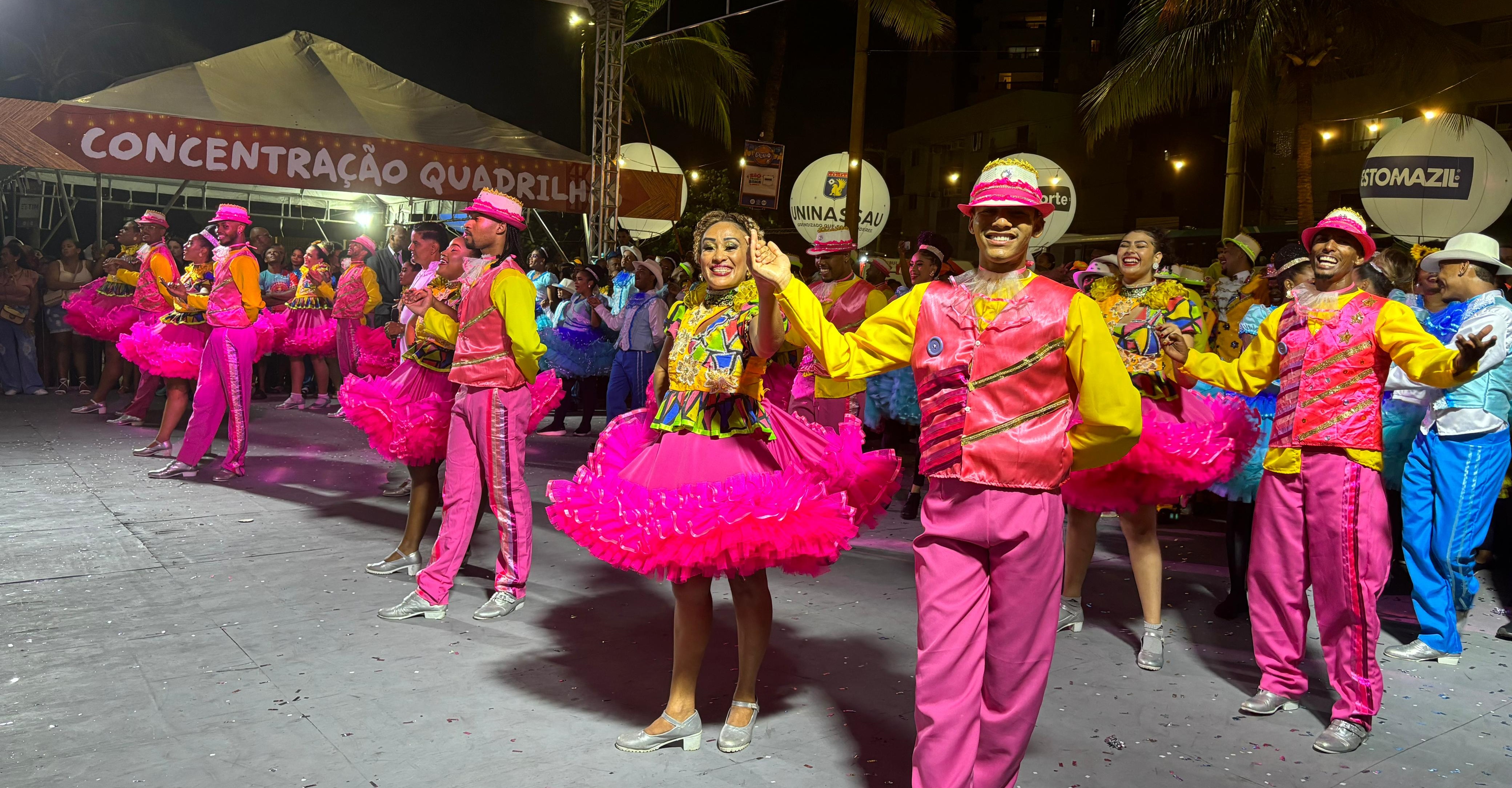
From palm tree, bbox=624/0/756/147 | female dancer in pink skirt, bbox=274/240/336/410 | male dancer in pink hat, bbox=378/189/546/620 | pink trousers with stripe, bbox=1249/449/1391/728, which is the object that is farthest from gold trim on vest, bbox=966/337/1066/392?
palm tree, bbox=624/0/756/147

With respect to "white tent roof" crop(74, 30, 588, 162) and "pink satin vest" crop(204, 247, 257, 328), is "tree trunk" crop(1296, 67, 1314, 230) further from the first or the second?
"pink satin vest" crop(204, 247, 257, 328)

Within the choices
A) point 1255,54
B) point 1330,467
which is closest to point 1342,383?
point 1330,467

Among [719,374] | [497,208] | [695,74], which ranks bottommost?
[719,374]

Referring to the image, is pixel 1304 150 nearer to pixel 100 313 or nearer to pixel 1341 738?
pixel 1341 738

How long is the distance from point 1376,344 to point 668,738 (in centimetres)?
319

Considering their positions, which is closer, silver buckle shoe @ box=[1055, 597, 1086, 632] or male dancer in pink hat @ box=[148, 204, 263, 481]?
silver buckle shoe @ box=[1055, 597, 1086, 632]

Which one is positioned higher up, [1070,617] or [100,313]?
[100,313]

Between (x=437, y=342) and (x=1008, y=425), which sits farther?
(x=437, y=342)

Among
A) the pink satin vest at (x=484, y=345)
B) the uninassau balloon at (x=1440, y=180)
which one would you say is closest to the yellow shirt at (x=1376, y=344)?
the pink satin vest at (x=484, y=345)

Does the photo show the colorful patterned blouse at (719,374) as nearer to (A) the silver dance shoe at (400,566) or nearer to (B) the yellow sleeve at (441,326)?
(B) the yellow sleeve at (441,326)

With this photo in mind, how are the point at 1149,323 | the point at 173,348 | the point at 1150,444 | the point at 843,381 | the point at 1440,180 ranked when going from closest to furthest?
the point at 1150,444
the point at 1149,323
the point at 843,381
the point at 173,348
the point at 1440,180

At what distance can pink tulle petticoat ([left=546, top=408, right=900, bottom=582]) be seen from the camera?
354 centimetres

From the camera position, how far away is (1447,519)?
5.44 m

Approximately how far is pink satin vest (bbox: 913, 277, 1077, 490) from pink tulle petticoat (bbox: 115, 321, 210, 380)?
8.40 metres
